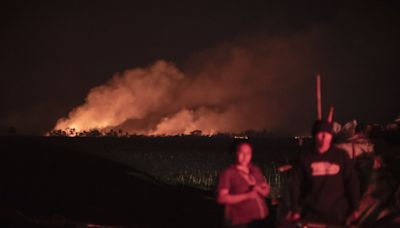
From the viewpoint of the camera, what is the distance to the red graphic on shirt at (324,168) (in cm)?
639

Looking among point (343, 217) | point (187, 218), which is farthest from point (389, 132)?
point (187, 218)

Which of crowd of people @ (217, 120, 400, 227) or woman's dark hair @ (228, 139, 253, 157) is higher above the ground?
woman's dark hair @ (228, 139, 253, 157)

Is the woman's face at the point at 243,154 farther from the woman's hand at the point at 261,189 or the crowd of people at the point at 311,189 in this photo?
the woman's hand at the point at 261,189

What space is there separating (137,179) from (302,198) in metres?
20.8

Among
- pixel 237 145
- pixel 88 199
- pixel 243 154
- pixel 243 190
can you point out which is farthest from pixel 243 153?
pixel 88 199

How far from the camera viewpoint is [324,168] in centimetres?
643

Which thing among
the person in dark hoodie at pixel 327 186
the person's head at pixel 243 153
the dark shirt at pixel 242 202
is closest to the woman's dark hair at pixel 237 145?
the person's head at pixel 243 153

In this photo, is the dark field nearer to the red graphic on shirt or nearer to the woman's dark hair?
the woman's dark hair

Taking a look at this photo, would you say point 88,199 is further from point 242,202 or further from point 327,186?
point 327,186

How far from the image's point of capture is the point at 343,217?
6.39m

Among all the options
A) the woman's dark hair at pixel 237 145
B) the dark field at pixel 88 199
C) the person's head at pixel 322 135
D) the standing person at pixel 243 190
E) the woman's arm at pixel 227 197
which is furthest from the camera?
the dark field at pixel 88 199

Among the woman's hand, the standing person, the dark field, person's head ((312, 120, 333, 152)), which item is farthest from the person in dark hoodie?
the dark field

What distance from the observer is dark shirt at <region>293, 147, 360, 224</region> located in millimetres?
6355

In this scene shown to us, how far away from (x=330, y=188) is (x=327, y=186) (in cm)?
5
